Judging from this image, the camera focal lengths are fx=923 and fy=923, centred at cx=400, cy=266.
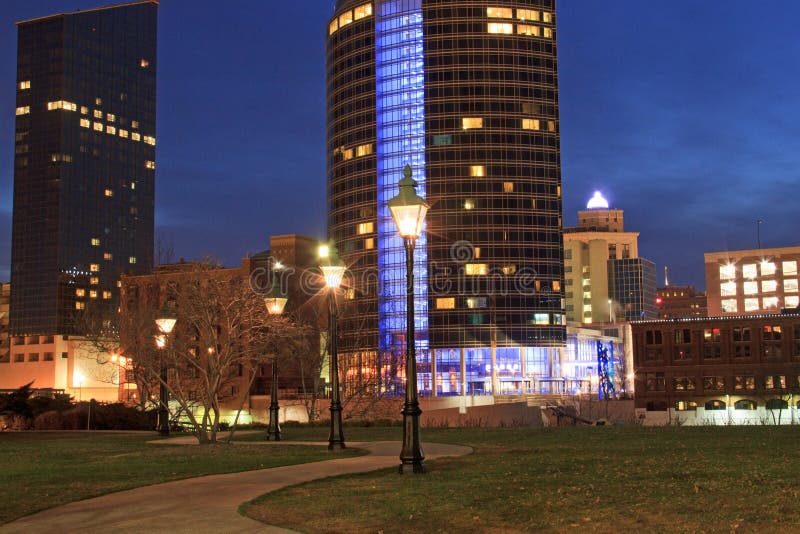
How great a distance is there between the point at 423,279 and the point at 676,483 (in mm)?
143291

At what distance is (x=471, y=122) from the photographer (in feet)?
522

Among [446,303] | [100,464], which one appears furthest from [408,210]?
[446,303]

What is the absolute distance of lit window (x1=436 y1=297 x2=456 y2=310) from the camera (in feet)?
515

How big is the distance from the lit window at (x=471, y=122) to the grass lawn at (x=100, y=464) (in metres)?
131

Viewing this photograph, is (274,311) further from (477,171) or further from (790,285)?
(790,285)

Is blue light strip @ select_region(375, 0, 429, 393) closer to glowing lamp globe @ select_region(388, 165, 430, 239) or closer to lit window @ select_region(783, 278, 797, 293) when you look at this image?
lit window @ select_region(783, 278, 797, 293)

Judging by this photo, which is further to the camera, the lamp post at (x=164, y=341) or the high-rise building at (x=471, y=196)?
the high-rise building at (x=471, y=196)

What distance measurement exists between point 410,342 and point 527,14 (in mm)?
150581

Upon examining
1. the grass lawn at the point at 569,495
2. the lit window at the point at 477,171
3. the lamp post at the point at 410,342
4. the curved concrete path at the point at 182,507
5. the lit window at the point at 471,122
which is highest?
the lit window at the point at 471,122

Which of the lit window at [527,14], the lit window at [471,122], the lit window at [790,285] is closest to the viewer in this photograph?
the lit window at [471,122]

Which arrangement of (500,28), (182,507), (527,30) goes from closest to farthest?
(182,507) → (500,28) → (527,30)

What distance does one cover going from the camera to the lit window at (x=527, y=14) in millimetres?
160750

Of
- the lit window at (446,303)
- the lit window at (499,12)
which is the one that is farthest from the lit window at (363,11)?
the lit window at (446,303)

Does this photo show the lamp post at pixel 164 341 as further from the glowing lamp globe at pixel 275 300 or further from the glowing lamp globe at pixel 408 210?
the glowing lamp globe at pixel 408 210
